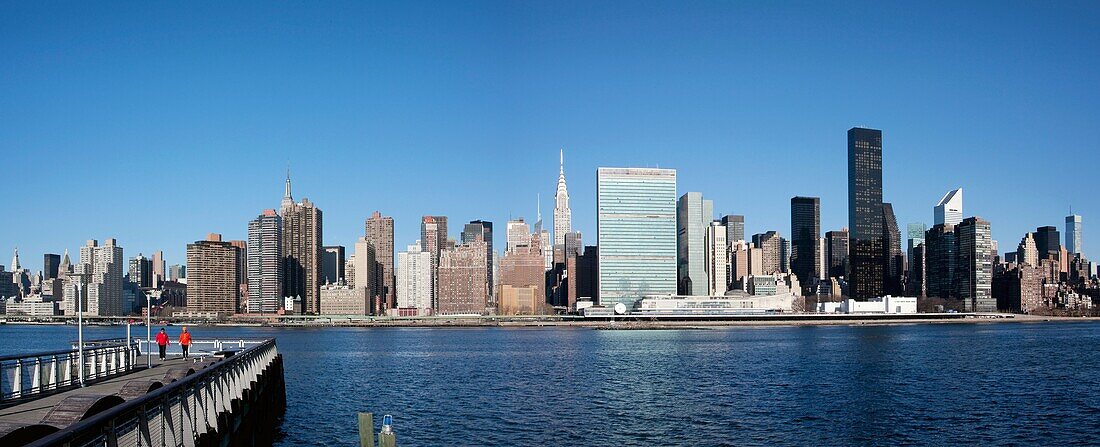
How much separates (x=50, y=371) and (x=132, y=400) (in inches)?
638

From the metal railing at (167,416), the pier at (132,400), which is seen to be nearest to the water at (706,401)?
the pier at (132,400)

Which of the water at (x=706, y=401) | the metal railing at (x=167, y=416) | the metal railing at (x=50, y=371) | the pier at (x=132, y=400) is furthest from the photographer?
the water at (x=706, y=401)

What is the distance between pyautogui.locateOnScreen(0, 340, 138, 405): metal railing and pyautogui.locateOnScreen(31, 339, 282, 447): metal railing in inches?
186

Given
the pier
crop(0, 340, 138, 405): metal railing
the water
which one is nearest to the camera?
the pier

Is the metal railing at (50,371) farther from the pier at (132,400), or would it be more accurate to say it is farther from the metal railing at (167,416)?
the metal railing at (167,416)

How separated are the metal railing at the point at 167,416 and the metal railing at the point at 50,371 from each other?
186 inches

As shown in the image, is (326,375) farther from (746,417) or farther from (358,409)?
(746,417)

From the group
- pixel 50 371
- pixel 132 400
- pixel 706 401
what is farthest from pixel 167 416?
pixel 706 401

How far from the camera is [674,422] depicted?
141 ft

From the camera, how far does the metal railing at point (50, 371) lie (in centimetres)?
2584

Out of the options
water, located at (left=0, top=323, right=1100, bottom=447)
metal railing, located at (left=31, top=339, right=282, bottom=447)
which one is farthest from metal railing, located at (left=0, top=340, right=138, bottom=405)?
water, located at (left=0, top=323, right=1100, bottom=447)

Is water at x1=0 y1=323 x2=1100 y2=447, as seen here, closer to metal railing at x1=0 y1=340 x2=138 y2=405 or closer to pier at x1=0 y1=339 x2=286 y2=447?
pier at x1=0 y1=339 x2=286 y2=447

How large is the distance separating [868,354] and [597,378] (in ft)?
135

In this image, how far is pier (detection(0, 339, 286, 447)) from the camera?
1405 centimetres
